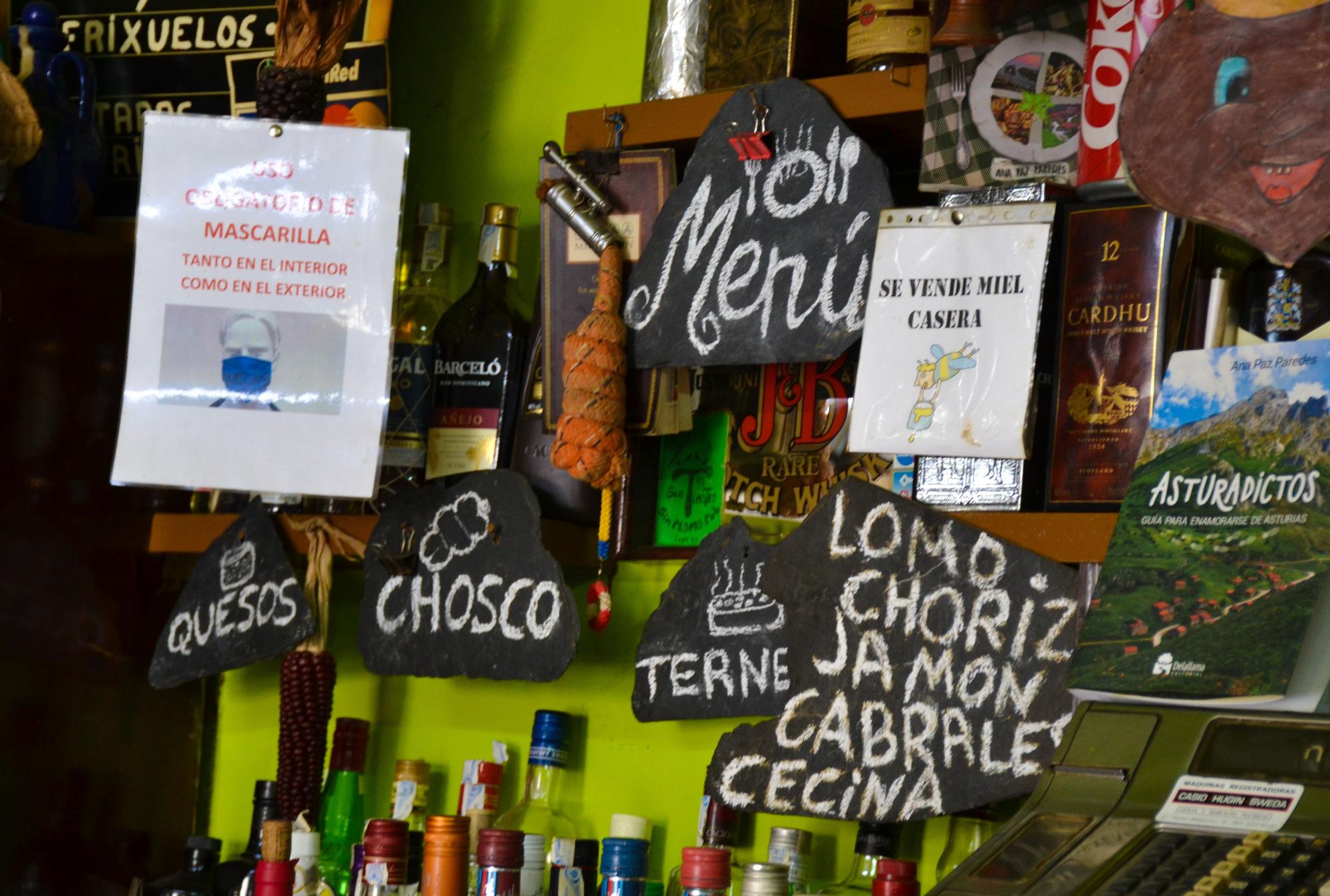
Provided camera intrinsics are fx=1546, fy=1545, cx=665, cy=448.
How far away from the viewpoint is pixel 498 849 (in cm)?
140

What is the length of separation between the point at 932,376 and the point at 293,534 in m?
0.81

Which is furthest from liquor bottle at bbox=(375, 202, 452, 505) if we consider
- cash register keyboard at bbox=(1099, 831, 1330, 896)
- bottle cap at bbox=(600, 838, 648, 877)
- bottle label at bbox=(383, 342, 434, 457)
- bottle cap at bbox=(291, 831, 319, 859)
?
cash register keyboard at bbox=(1099, 831, 1330, 896)

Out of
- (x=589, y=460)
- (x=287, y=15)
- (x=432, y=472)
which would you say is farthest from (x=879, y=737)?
(x=287, y=15)

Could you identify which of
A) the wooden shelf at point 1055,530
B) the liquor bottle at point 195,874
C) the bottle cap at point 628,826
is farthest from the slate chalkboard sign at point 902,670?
the liquor bottle at point 195,874

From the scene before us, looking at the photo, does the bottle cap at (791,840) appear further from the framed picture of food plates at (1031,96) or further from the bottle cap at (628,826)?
the framed picture of food plates at (1031,96)

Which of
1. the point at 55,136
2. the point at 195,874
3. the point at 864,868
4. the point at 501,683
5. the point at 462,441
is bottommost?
the point at 195,874

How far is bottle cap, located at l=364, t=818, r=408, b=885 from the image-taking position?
4.87 feet

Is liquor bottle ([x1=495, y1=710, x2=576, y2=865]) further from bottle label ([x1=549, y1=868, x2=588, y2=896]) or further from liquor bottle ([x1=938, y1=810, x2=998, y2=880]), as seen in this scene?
liquor bottle ([x1=938, y1=810, x2=998, y2=880])

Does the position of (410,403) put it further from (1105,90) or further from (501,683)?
(1105,90)

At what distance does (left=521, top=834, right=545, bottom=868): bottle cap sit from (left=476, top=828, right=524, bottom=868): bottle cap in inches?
3.8

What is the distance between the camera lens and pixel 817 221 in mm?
1389

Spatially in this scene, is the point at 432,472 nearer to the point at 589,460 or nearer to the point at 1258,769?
the point at 589,460

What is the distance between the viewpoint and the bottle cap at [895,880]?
3.93 ft

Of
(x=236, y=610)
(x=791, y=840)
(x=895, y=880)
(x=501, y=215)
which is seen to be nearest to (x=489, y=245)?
(x=501, y=215)
